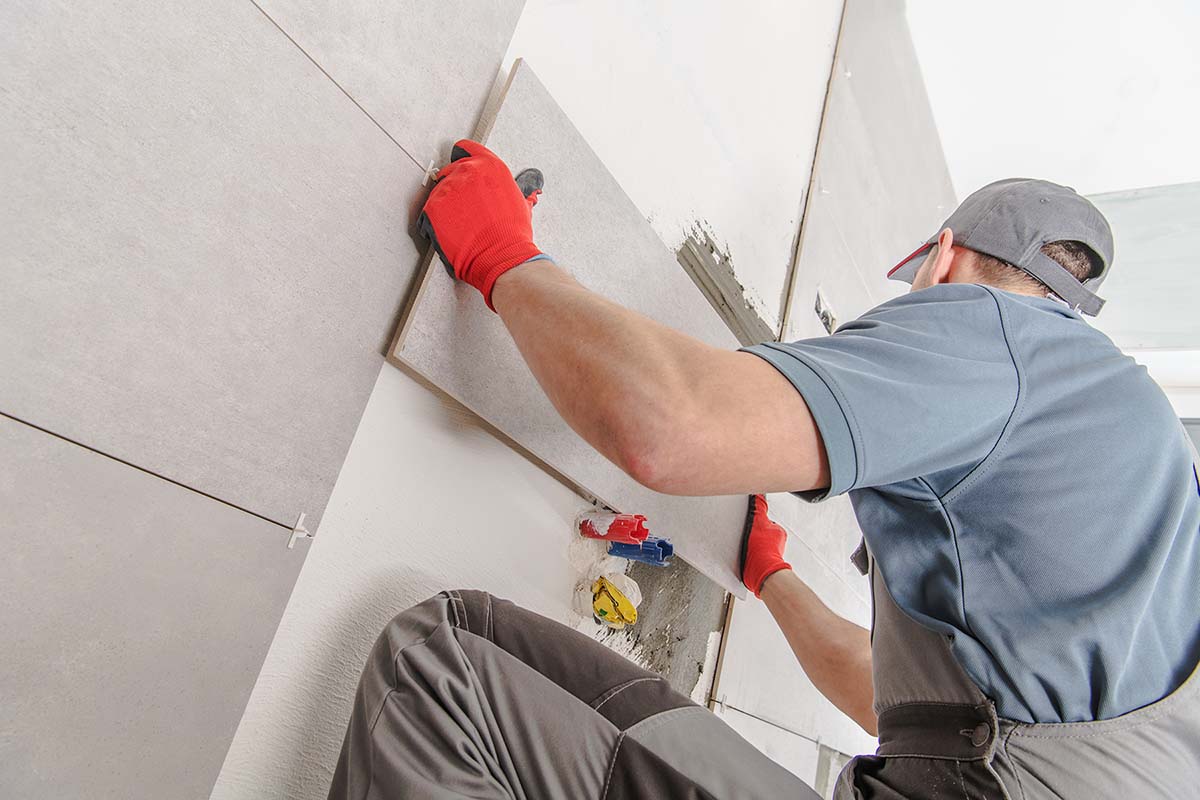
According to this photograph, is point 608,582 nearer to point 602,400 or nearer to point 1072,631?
point 602,400

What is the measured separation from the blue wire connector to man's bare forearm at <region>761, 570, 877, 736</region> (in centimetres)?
47

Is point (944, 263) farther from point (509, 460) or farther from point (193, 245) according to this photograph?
point (193, 245)

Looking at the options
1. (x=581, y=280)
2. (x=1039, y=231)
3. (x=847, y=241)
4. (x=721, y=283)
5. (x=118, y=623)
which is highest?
(x=847, y=241)

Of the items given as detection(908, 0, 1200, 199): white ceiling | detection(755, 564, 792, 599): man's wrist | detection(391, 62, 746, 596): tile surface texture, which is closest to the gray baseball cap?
detection(391, 62, 746, 596): tile surface texture

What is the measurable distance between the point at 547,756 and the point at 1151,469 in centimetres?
95

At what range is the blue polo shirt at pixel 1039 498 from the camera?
95cm

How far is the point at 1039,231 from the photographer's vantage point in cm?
137

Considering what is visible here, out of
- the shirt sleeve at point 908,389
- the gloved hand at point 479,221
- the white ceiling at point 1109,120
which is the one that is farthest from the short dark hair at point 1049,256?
the white ceiling at point 1109,120

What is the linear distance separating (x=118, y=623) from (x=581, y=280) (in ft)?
3.13

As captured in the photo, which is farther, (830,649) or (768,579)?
(768,579)

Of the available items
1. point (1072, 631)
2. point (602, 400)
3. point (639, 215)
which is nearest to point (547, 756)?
point (602, 400)

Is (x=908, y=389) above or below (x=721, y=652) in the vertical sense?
above

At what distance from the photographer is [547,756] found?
99 centimetres

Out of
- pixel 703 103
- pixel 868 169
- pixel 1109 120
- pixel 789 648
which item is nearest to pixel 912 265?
pixel 703 103
